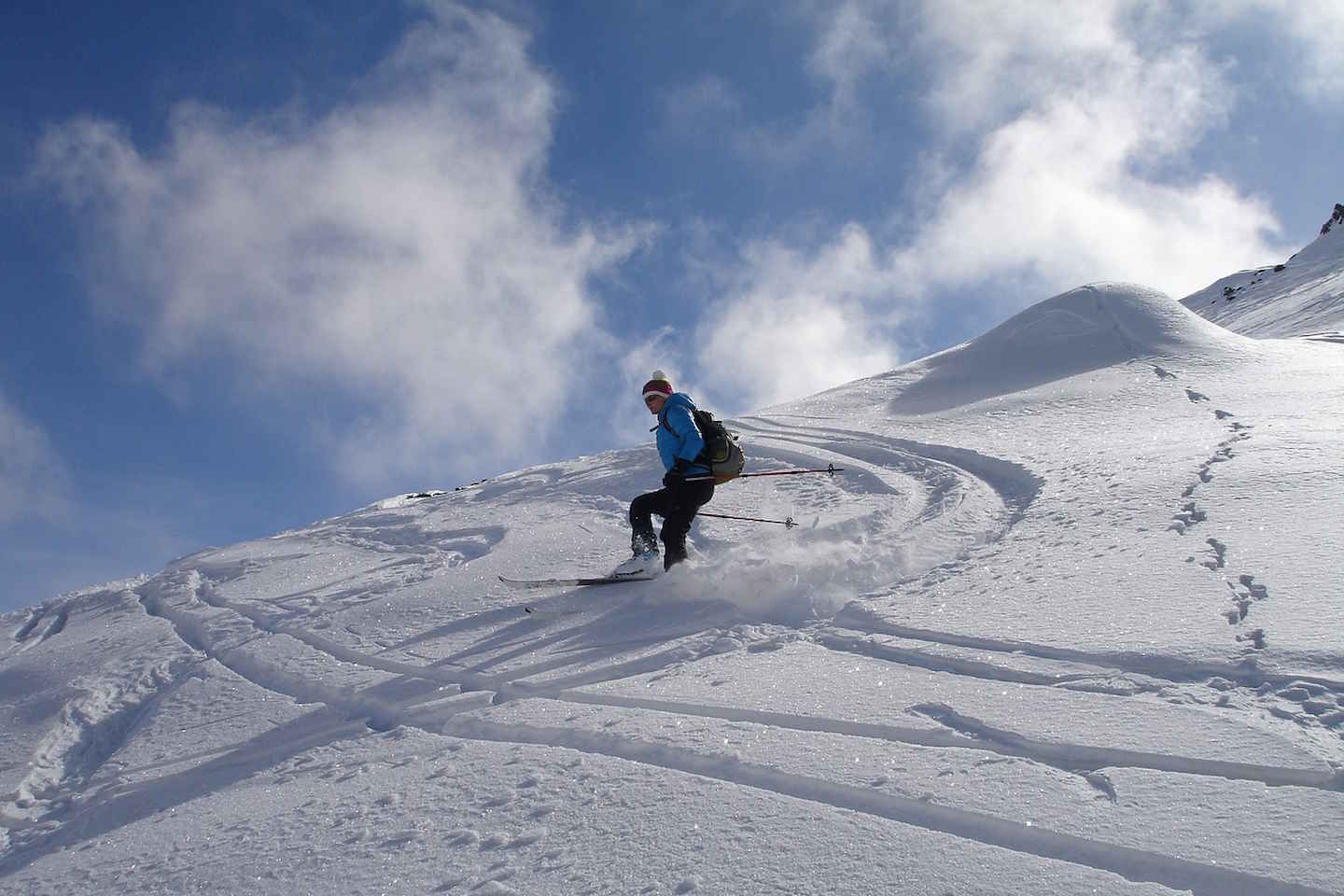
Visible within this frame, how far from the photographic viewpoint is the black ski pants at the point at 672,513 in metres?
7.60

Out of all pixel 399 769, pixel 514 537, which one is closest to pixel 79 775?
pixel 399 769

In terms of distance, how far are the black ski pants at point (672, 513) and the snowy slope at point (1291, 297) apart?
1563cm

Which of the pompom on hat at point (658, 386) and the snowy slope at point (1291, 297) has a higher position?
the snowy slope at point (1291, 297)

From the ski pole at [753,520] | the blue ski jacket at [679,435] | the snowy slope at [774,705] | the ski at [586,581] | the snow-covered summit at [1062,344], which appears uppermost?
the snow-covered summit at [1062,344]

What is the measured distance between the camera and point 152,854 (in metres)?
3.81

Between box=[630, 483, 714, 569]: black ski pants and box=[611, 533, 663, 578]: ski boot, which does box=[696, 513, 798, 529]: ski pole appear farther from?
box=[611, 533, 663, 578]: ski boot

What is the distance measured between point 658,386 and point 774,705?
4.18 metres

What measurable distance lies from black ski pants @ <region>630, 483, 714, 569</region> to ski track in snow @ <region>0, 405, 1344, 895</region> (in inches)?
38.4

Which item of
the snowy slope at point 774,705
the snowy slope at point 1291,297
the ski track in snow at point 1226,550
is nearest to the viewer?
the snowy slope at point 774,705

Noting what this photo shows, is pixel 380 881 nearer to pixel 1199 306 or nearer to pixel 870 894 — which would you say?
pixel 870 894

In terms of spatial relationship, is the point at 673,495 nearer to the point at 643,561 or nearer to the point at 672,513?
the point at 672,513

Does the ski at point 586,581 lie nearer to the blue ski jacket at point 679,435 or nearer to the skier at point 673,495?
the skier at point 673,495

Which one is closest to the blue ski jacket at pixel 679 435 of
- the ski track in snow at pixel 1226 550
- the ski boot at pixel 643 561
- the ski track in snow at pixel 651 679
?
the ski boot at pixel 643 561

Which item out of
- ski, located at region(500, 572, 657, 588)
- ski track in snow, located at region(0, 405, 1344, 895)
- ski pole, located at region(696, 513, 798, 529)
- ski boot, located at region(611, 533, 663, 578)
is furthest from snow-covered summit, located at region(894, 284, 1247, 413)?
ski, located at region(500, 572, 657, 588)
